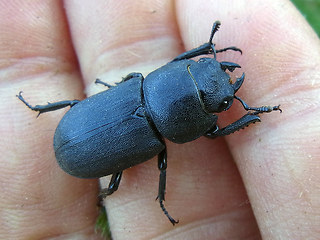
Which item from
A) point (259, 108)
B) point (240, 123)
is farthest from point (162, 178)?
point (259, 108)

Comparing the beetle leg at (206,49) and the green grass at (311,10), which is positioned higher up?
the beetle leg at (206,49)

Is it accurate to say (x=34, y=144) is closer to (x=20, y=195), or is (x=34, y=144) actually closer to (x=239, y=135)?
(x=20, y=195)

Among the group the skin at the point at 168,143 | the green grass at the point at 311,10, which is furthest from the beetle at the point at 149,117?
the green grass at the point at 311,10

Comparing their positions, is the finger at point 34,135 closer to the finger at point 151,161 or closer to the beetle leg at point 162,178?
the finger at point 151,161

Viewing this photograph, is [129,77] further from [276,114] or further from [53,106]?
[276,114]

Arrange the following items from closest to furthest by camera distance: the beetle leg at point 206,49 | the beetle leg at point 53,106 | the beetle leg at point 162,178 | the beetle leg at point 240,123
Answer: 1. the beetle leg at point 240,123
2. the beetle leg at point 206,49
3. the beetle leg at point 162,178
4. the beetle leg at point 53,106

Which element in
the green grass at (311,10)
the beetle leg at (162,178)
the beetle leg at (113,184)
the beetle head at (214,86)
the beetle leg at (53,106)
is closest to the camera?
the beetle head at (214,86)
